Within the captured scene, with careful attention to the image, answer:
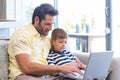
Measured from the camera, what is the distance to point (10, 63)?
6.57 ft

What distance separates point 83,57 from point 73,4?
2138mm

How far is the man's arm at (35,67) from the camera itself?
1.80 meters

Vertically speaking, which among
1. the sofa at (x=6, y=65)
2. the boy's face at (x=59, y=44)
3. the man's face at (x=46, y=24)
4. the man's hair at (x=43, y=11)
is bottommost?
the sofa at (x=6, y=65)

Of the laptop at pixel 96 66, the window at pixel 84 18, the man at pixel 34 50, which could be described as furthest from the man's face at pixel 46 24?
the window at pixel 84 18

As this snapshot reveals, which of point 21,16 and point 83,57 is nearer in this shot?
point 83,57

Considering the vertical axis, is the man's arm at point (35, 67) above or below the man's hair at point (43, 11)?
below

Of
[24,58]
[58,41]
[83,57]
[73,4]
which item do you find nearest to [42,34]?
[58,41]

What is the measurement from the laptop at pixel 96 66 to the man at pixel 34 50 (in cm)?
9

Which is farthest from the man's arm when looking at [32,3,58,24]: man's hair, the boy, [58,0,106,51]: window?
[58,0,106,51]: window

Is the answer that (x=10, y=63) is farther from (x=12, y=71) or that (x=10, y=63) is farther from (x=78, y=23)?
(x=78, y=23)

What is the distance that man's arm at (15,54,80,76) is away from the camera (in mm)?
1800

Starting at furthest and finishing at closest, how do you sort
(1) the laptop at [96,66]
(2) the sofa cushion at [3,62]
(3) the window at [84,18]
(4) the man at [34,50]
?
(3) the window at [84,18] < (2) the sofa cushion at [3,62] < (4) the man at [34,50] < (1) the laptop at [96,66]

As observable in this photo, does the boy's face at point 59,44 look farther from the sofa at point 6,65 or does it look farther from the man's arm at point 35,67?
the sofa at point 6,65

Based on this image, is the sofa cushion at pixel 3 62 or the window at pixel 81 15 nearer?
the sofa cushion at pixel 3 62
